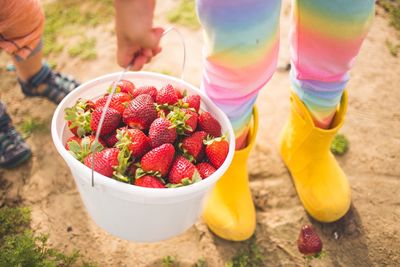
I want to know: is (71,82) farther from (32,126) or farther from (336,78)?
(336,78)

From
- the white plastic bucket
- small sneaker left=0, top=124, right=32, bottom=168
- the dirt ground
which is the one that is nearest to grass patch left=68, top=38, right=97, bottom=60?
the dirt ground

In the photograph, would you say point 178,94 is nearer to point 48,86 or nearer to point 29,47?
point 29,47

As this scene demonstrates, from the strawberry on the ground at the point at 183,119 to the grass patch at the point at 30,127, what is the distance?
37.6 inches

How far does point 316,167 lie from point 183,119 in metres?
0.71

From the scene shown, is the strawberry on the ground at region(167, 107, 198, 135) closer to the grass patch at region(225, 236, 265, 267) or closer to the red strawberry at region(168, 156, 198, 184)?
the red strawberry at region(168, 156, 198, 184)

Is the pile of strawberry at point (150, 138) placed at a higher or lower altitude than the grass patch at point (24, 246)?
higher

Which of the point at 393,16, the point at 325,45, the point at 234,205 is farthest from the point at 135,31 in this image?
the point at 393,16

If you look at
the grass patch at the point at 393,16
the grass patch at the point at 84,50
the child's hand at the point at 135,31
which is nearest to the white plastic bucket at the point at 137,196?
the child's hand at the point at 135,31

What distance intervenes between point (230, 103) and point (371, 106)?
3.48 feet

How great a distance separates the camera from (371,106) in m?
1.97

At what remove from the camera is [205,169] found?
43.4 inches

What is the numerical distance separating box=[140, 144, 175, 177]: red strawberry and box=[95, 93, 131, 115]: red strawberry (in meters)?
0.21

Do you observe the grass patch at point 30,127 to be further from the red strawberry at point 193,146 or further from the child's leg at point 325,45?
the child's leg at point 325,45

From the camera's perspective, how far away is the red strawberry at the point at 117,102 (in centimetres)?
119
